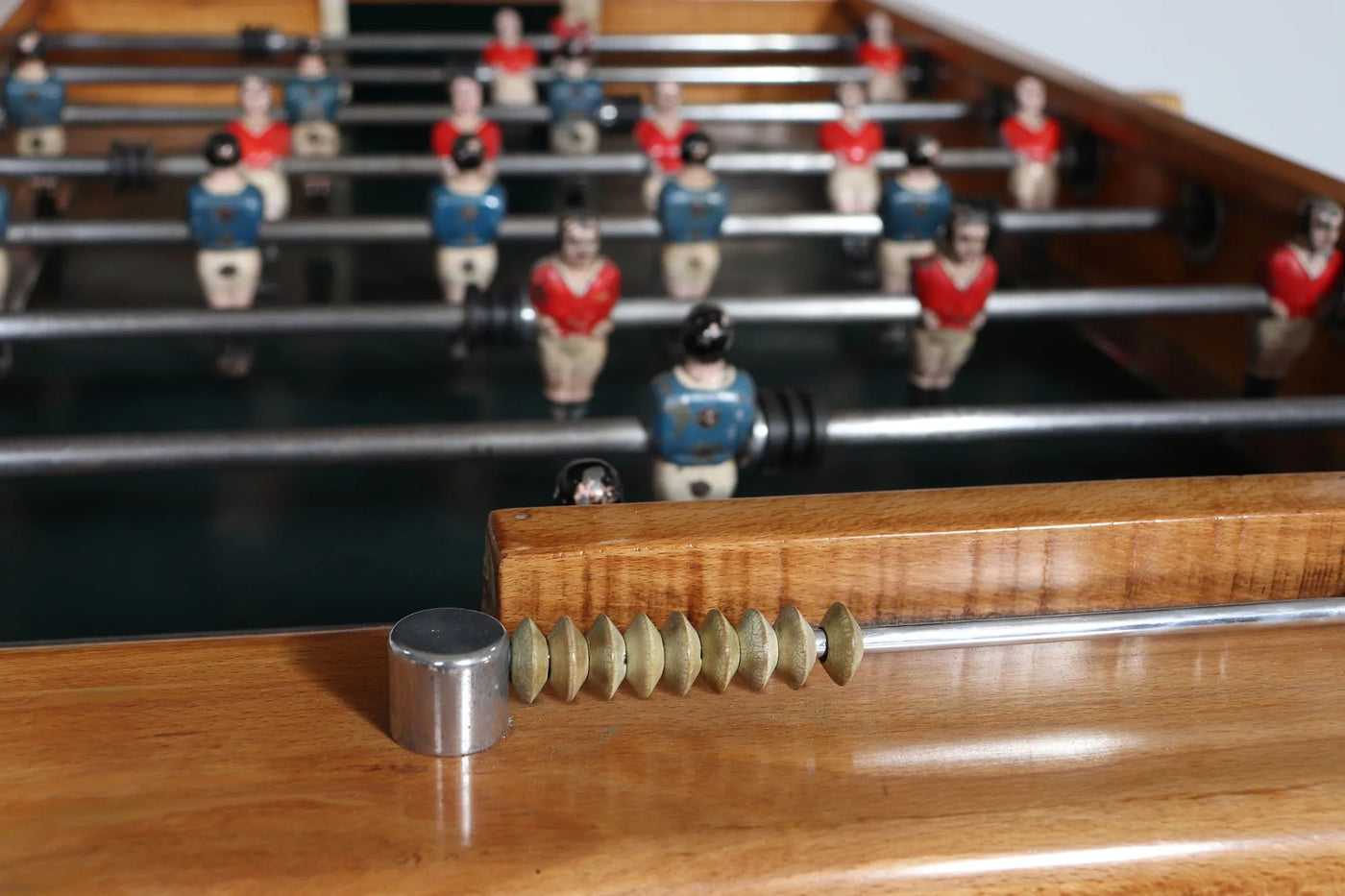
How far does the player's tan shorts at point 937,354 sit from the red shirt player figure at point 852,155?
0.60 metres

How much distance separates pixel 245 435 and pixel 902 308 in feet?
2.40

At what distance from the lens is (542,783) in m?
0.73

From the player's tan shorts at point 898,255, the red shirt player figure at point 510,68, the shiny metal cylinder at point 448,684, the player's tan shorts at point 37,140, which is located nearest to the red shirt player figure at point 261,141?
the player's tan shorts at point 37,140

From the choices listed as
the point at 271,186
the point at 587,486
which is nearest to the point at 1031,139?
the point at 271,186

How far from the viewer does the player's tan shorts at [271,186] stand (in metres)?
2.07

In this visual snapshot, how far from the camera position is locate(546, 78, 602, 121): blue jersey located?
95.9 inches

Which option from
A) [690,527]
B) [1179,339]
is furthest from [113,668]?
[1179,339]

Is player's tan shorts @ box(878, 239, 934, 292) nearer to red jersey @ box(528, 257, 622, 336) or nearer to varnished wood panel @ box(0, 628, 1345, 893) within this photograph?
red jersey @ box(528, 257, 622, 336)

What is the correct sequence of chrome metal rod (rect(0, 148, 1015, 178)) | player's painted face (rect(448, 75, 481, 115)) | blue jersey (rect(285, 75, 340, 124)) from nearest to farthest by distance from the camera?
1. chrome metal rod (rect(0, 148, 1015, 178))
2. player's painted face (rect(448, 75, 481, 115))
3. blue jersey (rect(285, 75, 340, 124))

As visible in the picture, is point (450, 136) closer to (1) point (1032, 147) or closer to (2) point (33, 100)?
(2) point (33, 100)

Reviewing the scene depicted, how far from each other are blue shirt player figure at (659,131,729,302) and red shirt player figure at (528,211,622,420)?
0.29 meters

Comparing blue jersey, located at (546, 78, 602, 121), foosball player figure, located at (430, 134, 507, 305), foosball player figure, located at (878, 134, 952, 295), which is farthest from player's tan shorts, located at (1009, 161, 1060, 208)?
foosball player figure, located at (430, 134, 507, 305)

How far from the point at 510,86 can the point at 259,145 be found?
0.69 meters

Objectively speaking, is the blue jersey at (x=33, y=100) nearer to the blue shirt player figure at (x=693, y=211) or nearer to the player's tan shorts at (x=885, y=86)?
the blue shirt player figure at (x=693, y=211)
